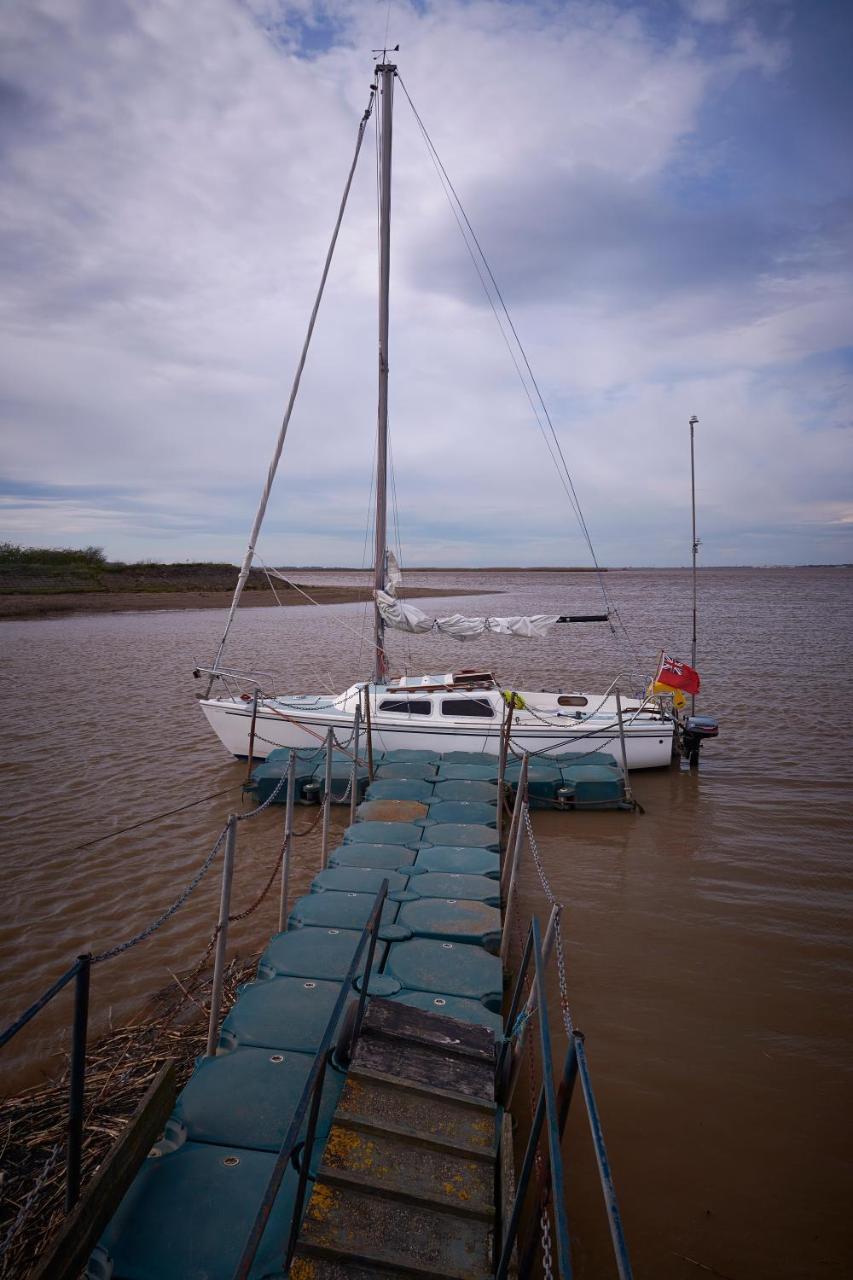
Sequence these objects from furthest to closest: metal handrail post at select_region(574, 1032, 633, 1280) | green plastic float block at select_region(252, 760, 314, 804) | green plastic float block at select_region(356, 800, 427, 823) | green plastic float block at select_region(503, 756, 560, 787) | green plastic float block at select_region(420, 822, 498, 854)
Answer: green plastic float block at select_region(503, 756, 560, 787), green plastic float block at select_region(252, 760, 314, 804), green plastic float block at select_region(356, 800, 427, 823), green plastic float block at select_region(420, 822, 498, 854), metal handrail post at select_region(574, 1032, 633, 1280)

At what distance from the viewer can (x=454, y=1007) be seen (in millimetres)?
4844

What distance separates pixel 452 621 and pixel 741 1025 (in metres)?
9.08

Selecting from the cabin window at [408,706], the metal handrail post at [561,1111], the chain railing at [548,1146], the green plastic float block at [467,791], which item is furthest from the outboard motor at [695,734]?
the metal handrail post at [561,1111]

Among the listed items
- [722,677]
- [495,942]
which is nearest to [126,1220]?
[495,942]

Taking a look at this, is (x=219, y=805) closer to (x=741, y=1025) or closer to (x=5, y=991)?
(x=5, y=991)

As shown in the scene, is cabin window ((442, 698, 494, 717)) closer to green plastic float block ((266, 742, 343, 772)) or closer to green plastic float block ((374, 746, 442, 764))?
green plastic float block ((374, 746, 442, 764))

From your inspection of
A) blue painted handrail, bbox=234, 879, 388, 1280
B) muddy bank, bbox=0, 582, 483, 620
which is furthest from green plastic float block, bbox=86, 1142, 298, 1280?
muddy bank, bbox=0, 582, 483, 620

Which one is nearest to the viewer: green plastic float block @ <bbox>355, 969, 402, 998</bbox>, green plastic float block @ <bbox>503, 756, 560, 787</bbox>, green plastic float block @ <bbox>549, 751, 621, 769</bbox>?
green plastic float block @ <bbox>355, 969, 402, 998</bbox>

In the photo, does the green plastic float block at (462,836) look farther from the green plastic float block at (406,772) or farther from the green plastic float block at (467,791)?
the green plastic float block at (406,772)

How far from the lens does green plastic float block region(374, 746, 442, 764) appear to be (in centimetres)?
1162

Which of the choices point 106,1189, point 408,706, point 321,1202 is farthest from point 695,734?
point 106,1189

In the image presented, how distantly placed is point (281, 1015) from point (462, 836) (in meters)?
3.82

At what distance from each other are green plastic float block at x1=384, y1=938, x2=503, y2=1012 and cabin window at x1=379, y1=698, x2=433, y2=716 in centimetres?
742

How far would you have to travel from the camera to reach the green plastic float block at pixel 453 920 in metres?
5.80
